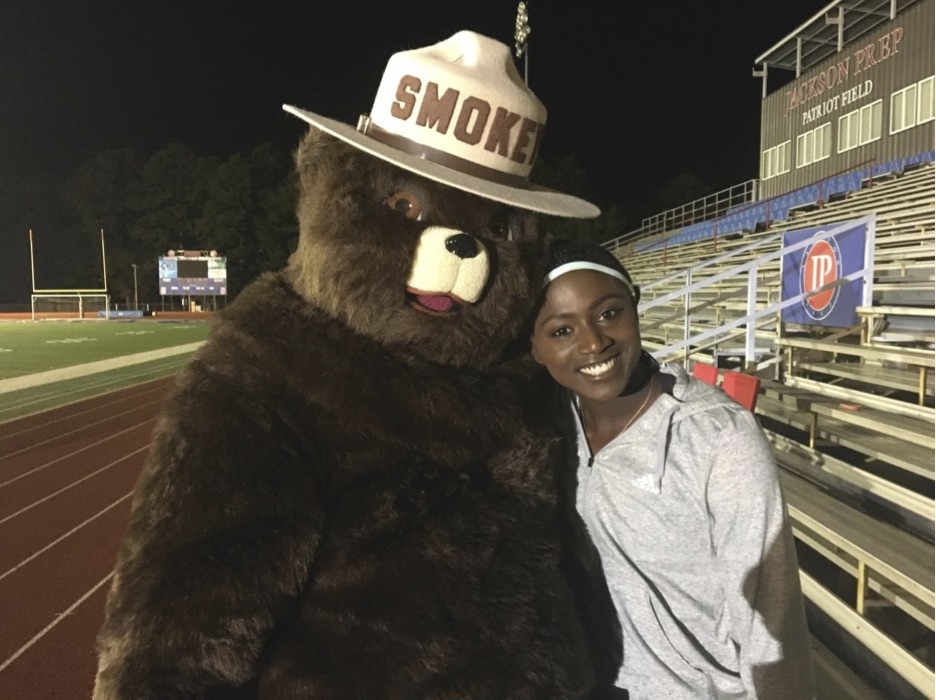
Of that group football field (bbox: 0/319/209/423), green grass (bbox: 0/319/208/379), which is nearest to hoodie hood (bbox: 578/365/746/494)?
football field (bbox: 0/319/209/423)

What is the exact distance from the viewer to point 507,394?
1.20 metres

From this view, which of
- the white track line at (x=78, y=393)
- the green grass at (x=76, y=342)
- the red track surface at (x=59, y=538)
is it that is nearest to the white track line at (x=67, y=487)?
the red track surface at (x=59, y=538)

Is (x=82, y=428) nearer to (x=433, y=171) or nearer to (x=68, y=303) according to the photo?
(x=433, y=171)

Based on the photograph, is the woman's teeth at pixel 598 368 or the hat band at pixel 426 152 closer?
the hat band at pixel 426 152

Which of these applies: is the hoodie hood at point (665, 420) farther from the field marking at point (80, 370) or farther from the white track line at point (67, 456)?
the field marking at point (80, 370)

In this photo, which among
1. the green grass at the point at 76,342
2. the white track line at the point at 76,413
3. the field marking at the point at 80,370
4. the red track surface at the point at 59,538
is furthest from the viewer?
the green grass at the point at 76,342

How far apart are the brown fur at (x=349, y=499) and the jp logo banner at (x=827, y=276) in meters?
4.19

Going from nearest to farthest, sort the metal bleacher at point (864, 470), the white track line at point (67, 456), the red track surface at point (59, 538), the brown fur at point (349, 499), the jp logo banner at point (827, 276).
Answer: the brown fur at point (349, 499) < the metal bleacher at point (864, 470) < the red track surface at point (59, 538) < the jp logo banner at point (827, 276) < the white track line at point (67, 456)

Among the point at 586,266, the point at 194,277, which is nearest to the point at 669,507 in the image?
the point at 586,266

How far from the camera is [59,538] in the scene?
4164mm

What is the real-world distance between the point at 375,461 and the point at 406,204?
0.45 metres

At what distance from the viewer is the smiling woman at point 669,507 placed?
41.0 inches

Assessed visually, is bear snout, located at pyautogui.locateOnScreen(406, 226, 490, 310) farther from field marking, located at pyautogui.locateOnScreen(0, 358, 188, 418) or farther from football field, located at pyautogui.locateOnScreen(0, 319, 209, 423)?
field marking, located at pyautogui.locateOnScreen(0, 358, 188, 418)

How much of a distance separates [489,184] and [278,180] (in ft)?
136
